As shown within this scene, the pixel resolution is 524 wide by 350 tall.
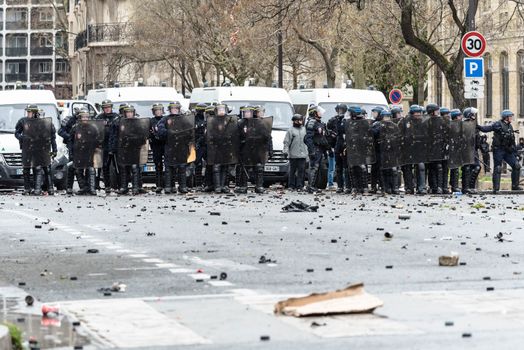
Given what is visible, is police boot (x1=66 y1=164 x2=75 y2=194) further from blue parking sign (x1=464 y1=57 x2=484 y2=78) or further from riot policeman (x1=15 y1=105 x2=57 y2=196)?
blue parking sign (x1=464 y1=57 x2=484 y2=78)

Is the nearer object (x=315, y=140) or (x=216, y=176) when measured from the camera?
(x=216, y=176)

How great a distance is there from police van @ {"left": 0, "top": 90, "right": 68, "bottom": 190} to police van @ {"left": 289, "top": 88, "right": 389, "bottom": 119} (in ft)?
19.3

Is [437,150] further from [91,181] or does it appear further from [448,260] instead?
[448,260]

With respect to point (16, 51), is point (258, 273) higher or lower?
lower

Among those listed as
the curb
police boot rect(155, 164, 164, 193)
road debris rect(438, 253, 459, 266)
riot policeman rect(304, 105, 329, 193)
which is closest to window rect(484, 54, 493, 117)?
riot policeman rect(304, 105, 329, 193)

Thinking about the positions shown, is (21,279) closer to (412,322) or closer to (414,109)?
(412,322)

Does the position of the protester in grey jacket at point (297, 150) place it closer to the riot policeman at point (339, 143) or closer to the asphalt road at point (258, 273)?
the riot policeman at point (339, 143)

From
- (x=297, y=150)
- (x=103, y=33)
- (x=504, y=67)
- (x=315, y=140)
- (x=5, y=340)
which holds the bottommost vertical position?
(x=5, y=340)

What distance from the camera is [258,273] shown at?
1446cm

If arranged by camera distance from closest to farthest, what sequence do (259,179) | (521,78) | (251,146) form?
(259,179) → (251,146) → (521,78)

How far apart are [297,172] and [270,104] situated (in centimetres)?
280

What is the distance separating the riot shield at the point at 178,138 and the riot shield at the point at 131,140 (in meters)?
0.48

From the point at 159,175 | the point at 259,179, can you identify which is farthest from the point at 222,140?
the point at 159,175

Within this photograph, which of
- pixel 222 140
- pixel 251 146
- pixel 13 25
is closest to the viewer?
pixel 222 140
